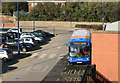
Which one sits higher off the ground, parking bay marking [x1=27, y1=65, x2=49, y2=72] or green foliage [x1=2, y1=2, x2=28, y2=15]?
green foliage [x1=2, y1=2, x2=28, y2=15]

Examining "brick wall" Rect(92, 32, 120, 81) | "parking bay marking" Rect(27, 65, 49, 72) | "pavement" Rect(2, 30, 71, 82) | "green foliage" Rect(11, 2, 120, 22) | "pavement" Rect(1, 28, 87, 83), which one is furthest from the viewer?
"green foliage" Rect(11, 2, 120, 22)

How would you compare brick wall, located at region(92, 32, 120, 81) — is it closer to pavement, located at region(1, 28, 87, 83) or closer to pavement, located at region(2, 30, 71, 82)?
pavement, located at region(1, 28, 87, 83)

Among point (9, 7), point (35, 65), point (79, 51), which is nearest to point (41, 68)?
point (35, 65)

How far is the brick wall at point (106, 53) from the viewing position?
704 inches

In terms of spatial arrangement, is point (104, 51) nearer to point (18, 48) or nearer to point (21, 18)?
point (18, 48)

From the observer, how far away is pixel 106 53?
61.2ft

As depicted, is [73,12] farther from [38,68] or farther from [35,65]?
[38,68]

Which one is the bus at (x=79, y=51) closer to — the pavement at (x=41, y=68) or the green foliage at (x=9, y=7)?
the pavement at (x=41, y=68)

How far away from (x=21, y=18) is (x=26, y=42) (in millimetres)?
37792

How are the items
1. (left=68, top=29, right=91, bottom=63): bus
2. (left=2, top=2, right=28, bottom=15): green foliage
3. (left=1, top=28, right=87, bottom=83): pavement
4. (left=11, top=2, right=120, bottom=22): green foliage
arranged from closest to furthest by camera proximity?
1. (left=1, top=28, right=87, bottom=83): pavement
2. (left=68, top=29, right=91, bottom=63): bus
3. (left=11, top=2, right=120, bottom=22): green foliage
4. (left=2, top=2, right=28, bottom=15): green foliage

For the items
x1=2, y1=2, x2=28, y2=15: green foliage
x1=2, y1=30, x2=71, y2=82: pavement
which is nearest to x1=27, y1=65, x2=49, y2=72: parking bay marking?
x1=2, y1=30, x2=71, y2=82: pavement

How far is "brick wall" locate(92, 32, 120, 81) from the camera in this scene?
704 inches

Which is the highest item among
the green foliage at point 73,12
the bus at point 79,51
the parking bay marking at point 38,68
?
the green foliage at point 73,12

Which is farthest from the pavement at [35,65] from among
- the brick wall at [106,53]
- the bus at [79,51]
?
the brick wall at [106,53]
